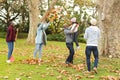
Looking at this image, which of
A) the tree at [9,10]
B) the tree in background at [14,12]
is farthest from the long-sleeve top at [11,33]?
the tree at [9,10]

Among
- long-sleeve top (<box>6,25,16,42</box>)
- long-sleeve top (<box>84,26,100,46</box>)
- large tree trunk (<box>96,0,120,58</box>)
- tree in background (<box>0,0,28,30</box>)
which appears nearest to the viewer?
long-sleeve top (<box>84,26,100,46</box>)

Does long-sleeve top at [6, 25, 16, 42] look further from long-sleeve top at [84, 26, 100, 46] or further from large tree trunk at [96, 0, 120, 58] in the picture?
large tree trunk at [96, 0, 120, 58]

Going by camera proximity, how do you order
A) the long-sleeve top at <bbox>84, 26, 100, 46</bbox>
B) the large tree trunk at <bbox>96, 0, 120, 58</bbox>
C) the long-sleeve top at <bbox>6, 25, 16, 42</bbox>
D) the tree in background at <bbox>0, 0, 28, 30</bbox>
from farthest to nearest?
the tree in background at <bbox>0, 0, 28, 30</bbox>, the large tree trunk at <bbox>96, 0, 120, 58</bbox>, the long-sleeve top at <bbox>6, 25, 16, 42</bbox>, the long-sleeve top at <bbox>84, 26, 100, 46</bbox>

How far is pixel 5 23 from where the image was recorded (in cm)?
4372

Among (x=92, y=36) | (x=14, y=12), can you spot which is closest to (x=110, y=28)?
(x=92, y=36)

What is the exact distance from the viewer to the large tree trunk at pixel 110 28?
1641 cm

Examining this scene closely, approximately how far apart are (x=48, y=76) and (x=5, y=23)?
33908 mm

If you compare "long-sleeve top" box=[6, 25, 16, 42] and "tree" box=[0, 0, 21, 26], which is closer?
"long-sleeve top" box=[6, 25, 16, 42]

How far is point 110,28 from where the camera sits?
1664 centimetres

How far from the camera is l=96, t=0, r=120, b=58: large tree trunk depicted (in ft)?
53.8

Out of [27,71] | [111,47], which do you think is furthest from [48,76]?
[111,47]

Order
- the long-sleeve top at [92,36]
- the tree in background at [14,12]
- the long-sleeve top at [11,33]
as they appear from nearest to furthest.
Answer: the long-sleeve top at [92,36] → the long-sleeve top at [11,33] → the tree in background at [14,12]

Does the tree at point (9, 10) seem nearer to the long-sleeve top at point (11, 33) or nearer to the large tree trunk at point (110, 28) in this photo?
the large tree trunk at point (110, 28)

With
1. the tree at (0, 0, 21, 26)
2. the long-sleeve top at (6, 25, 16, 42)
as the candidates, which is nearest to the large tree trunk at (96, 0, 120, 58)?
the long-sleeve top at (6, 25, 16, 42)
